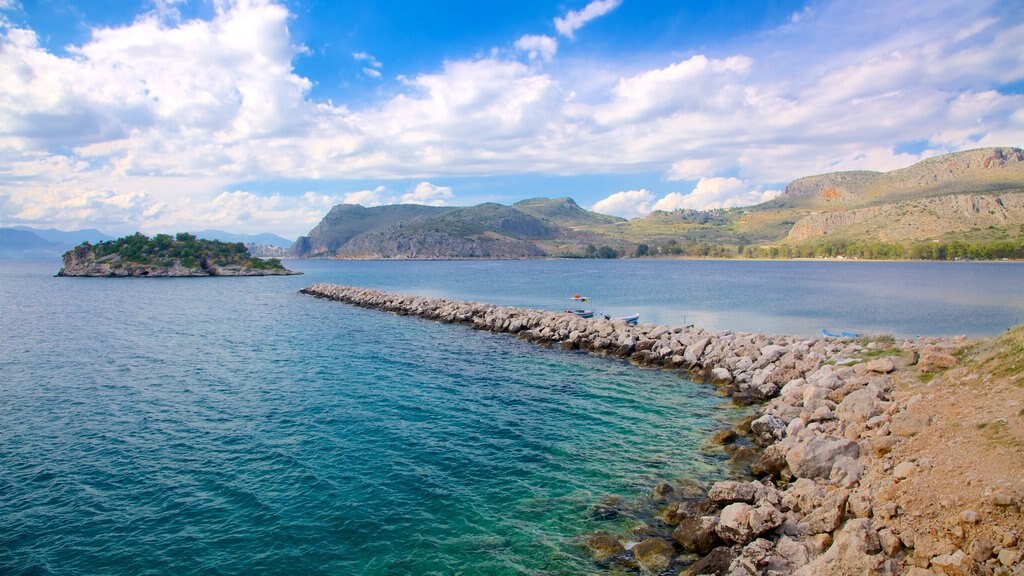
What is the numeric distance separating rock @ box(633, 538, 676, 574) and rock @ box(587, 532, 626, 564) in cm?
37

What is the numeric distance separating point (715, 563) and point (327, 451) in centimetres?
1239

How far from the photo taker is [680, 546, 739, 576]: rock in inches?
428

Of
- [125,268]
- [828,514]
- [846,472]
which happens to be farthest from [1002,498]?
[125,268]

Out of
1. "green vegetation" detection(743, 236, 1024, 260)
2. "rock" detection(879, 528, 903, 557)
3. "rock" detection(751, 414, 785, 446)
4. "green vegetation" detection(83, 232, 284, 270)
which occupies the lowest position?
"rock" detection(751, 414, 785, 446)

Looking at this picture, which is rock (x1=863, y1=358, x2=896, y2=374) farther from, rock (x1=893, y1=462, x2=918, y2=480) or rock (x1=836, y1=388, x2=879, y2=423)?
rock (x1=893, y1=462, x2=918, y2=480)

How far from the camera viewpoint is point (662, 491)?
47.6ft

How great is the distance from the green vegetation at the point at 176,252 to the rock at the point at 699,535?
142409 mm

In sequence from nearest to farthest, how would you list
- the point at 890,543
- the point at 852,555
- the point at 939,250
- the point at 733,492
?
the point at 852,555, the point at 890,543, the point at 733,492, the point at 939,250

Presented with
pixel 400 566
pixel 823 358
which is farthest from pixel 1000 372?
pixel 400 566

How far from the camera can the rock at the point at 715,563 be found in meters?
10.9

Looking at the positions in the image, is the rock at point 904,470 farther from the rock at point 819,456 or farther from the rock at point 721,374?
the rock at point 721,374

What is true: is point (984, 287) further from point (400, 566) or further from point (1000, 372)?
point (400, 566)

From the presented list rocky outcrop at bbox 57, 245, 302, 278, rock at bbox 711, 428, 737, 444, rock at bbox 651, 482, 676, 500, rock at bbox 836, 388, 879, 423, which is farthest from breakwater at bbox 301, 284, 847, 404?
rocky outcrop at bbox 57, 245, 302, 278

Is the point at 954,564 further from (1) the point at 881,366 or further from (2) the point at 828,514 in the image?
(1) the point at 881,366
